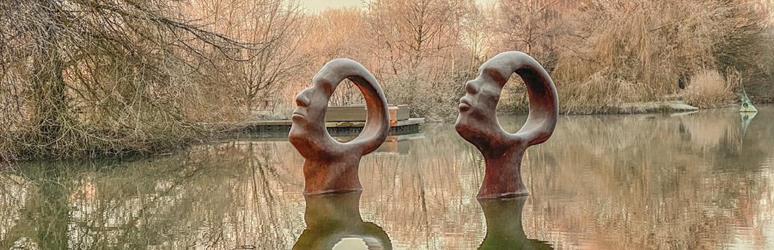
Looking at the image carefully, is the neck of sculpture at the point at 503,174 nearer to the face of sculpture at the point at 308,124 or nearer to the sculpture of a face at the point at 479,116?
the sculpture of a face at the point at 479,116

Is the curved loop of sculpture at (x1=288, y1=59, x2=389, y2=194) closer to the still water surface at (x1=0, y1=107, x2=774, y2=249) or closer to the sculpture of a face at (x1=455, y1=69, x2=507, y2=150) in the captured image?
the still water surface at (x1=0, y1=107, x2=774, y2=249)

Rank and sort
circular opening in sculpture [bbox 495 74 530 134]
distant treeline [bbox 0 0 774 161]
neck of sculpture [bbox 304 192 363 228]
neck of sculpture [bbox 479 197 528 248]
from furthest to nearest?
circular opening in sculpture [bbox 495 74 530 134]
distant treeline [bbox 0 0 774 161]
neck of sculpture [bbox 304 192 363 228]
neck of sculpture [bbox 479 197 528 248]

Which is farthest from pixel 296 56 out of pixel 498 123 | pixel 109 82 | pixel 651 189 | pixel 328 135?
pixel 498 123

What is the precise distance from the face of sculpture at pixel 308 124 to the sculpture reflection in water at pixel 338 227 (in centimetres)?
60

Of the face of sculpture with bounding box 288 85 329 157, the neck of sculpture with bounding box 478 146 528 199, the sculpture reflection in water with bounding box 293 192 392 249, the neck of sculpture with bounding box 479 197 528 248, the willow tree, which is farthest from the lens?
the willow tree

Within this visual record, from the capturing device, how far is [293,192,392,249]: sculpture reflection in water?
6.25m

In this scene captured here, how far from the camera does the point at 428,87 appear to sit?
81.9ft

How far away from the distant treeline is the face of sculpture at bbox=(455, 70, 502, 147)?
183 inches

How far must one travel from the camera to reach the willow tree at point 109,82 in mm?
12172

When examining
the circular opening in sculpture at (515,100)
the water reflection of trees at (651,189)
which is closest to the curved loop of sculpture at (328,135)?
the water reflection of trees at (651,189)

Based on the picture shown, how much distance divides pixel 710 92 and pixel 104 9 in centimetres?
2426

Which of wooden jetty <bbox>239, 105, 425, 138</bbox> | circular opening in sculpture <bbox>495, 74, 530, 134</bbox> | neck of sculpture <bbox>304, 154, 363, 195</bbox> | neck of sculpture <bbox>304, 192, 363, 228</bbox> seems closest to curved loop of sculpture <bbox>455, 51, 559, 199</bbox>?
neck of sculpture <bbox>304, 192, 363, 228</bbox>

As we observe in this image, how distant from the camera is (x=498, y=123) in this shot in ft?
26.1

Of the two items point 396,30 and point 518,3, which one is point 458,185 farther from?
point 518,3
